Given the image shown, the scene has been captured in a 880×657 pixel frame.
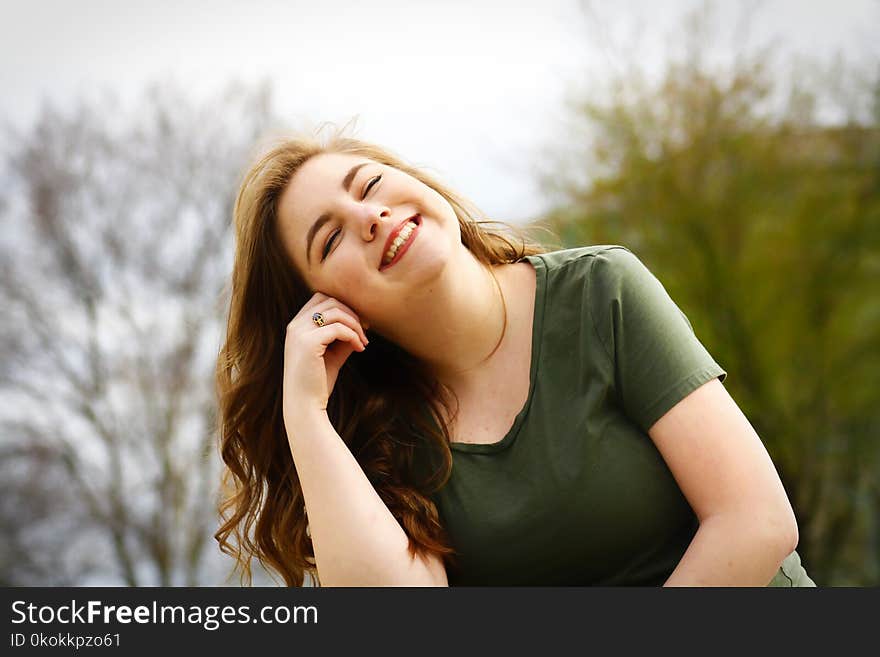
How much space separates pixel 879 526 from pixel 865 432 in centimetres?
107

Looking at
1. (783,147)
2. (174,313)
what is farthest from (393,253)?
(174,313)

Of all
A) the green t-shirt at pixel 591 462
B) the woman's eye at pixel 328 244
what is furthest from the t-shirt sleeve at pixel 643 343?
the woman's eye at pixel 328 244

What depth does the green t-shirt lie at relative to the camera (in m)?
1.93

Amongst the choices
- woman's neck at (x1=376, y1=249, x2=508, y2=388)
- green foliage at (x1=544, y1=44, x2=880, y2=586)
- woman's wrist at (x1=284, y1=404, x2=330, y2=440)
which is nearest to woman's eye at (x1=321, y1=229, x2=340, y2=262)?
woman's neck at (x1=376, y1=249, x2=508, y2=388)

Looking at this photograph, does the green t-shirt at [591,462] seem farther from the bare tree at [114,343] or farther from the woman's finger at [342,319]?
the bare tree at [114,343]

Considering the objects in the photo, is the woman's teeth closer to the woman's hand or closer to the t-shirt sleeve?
the woman's hand

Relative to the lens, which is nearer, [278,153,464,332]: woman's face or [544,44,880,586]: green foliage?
→ [278,153,464,332]: woman's face

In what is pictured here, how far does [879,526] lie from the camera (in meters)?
10.1

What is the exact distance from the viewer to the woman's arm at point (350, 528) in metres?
1.96

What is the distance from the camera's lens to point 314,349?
220 centimetres

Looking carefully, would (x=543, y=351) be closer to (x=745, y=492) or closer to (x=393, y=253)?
(x=393, y=253)

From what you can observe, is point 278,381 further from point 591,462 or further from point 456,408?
point 591,462

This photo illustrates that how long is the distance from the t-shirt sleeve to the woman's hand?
1.90 feet

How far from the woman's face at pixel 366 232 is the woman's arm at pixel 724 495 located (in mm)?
638
